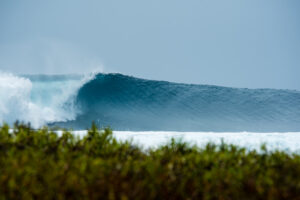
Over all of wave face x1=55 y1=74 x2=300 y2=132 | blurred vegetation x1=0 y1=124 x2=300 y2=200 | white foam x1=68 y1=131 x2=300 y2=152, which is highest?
wave face x1=55 y1=74 x2=300 y2=132

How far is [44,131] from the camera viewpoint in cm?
393

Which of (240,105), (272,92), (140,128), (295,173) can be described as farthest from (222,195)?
(272,92)

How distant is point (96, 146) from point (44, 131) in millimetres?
761

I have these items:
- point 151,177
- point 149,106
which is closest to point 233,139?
point 151,177

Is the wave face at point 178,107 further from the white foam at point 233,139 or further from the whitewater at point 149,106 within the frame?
the white foam at point 233,139

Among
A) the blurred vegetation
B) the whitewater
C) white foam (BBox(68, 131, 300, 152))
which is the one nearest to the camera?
the blurred vegetation

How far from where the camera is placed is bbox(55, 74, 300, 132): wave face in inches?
584

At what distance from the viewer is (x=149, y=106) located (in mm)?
16438

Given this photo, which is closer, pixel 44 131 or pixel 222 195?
pixel 222 195

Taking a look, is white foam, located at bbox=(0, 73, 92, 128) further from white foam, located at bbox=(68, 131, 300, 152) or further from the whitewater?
white foam, located at bbox=(68, 131, 300, 152)

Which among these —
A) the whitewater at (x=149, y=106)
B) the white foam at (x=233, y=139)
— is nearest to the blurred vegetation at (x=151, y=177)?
the white foam at (x=233, y=139)

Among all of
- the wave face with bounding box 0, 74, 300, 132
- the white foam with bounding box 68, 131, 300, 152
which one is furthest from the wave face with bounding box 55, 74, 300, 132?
the white foam with bounding box 68, 131, 300, 152

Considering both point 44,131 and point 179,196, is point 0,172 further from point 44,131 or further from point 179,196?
point 179,196

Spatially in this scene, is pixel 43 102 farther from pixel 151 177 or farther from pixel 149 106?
pixel 151 177
